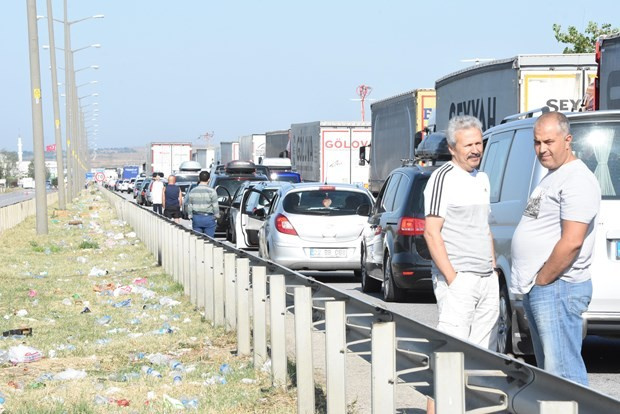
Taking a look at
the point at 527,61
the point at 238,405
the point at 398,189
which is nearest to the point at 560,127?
the point at 238,405

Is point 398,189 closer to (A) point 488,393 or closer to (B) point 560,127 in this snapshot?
(B) point 560,127

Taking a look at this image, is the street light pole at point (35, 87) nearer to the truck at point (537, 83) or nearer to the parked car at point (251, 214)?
the parked car at point (251, 214)

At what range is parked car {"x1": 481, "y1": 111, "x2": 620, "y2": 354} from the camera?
30.3 feet

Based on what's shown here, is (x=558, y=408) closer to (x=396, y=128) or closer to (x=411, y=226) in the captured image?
(x=411, y=226)

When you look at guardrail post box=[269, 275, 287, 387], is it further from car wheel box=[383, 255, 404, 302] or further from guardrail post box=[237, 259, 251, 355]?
car wheel box=[383, 255, 404, 302]

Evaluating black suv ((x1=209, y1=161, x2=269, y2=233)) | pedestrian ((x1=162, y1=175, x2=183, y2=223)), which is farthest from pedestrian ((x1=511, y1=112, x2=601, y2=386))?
black suv ((x1=209, y1=161, x2=269, y2=233))

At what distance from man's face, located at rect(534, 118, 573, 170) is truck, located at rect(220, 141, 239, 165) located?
79095 mm

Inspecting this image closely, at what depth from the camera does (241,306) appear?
1093cm

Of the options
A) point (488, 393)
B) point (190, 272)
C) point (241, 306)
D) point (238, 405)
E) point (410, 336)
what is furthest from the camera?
point (190, 272)

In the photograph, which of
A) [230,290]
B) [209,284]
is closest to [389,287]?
[209,284]

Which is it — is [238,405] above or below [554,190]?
below

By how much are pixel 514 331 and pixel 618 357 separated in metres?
1.82

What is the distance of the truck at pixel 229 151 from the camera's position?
86312 millimetres

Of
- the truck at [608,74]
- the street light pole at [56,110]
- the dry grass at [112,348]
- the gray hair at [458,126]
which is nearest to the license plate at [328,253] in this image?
the dry grass at [112,348]
